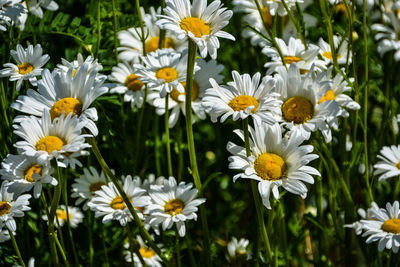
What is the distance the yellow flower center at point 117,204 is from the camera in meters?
1.32

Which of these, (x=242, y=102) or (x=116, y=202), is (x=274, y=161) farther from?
(x=116, y=202)

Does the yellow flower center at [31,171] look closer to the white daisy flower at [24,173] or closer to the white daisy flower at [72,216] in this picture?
the white daisy flower at [24,173]

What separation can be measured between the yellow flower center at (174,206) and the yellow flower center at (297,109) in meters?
0.34

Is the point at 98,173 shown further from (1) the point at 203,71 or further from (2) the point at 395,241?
(2) the point at 395,241

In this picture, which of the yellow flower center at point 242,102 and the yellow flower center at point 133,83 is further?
the yellow flower center at point 133,83

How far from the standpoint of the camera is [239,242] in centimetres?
172

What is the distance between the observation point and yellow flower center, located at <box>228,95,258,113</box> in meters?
1.15

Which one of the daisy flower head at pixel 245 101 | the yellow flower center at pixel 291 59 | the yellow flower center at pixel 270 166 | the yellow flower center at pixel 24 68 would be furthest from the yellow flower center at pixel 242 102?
the yellow flower center at pixel 24 68

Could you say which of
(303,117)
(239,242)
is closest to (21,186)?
(303,117)

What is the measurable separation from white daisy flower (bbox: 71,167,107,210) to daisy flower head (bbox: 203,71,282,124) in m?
0.51

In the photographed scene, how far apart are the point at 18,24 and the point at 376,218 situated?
1.08 meters

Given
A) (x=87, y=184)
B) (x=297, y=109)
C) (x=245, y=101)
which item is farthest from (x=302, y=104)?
(x=87, y=184)

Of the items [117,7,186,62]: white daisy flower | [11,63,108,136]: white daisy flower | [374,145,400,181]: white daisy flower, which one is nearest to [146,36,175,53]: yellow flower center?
[117,7,186,62]: white daisy flower

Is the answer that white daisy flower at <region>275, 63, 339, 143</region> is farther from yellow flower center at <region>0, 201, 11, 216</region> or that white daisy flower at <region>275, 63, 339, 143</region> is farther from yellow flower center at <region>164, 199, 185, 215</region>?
yellow flower center at <region>0, 201, 11, 216</region>
